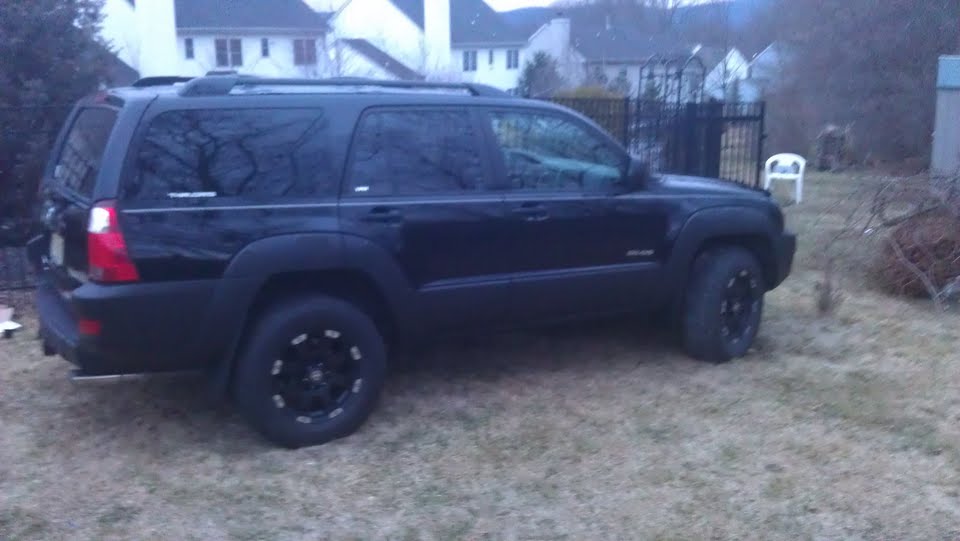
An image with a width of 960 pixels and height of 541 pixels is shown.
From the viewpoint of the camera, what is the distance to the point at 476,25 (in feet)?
144

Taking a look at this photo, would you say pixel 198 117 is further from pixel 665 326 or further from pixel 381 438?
pixel 665 326

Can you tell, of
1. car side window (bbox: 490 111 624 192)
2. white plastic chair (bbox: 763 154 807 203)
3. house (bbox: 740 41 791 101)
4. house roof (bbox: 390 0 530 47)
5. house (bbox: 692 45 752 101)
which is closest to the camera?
car side window (bbox: 490 111 624 192)

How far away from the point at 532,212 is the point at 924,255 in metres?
4.50

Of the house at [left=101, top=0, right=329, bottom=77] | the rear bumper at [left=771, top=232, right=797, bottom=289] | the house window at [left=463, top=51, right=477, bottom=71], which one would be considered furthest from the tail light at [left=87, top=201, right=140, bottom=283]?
the house window at [left=463, top=51, right=477, bottom=71]

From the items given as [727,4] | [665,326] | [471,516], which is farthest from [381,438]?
[727,4]

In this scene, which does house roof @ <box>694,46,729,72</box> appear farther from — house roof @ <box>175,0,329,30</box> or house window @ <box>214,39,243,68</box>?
house window @ <box>214,39,243,68</box>

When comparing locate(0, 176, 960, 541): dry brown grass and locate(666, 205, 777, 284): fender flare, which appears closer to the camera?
locate(0, 176, 960, 541): dry brown grass

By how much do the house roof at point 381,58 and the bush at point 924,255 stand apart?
2590cm

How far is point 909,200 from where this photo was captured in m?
9.80

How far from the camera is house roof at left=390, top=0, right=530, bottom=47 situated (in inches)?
1666

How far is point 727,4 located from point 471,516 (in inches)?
1046

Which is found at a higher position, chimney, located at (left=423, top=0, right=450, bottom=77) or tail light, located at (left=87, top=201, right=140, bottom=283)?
chimney, located at (left=423, top=0, right=450, bottom=77)

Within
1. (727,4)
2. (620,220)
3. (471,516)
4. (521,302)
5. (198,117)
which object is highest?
(727,4)

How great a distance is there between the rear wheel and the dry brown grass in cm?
16
